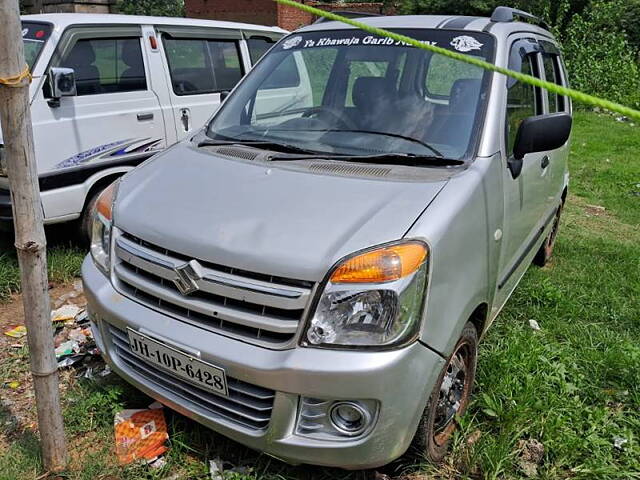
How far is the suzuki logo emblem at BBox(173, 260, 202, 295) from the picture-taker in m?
2.17

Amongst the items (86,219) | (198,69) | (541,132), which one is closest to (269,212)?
(541,132)

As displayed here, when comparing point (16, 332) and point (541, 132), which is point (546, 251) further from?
point (16, 332)

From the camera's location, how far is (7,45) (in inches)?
76.4

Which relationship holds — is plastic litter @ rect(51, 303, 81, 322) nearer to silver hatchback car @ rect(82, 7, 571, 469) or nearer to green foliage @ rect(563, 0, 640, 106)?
silver hatchback car @ rect(82, 7, 571, 469)

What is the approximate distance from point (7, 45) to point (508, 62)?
2408 millimetres

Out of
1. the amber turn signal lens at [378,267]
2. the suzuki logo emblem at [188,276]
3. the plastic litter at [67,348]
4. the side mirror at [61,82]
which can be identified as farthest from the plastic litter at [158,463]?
the side mirror at [61,82]

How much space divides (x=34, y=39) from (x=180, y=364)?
11.3 feet

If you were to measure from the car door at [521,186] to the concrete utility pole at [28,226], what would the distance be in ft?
6.85

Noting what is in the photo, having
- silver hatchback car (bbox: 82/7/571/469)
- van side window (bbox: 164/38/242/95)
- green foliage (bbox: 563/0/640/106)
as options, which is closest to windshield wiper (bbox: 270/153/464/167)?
silver hatchback car (bbox: 82/7/571/469)

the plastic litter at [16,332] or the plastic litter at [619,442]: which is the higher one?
the plastic litter at [619,442]

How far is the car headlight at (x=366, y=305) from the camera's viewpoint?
201 cm

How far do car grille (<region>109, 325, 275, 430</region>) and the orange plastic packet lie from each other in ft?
1.08

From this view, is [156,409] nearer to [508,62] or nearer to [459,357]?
[459,357]

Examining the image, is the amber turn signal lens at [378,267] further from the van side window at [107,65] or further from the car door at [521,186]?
the van side window at [107,65]
